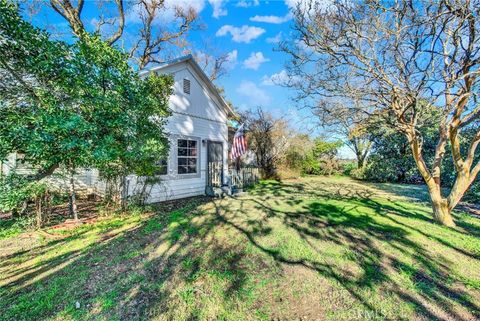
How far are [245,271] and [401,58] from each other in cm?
542

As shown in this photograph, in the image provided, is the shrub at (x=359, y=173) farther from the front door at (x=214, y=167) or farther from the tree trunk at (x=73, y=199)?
the tree trunk at (x=73, y=199)

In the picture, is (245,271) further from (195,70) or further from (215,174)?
(195,70)

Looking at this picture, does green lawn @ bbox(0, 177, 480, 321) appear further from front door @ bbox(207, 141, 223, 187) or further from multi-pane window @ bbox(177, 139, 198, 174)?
front door @ bbox(207, 141, 223, 187)

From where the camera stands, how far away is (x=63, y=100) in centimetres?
417

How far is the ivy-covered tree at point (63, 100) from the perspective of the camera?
3586mm

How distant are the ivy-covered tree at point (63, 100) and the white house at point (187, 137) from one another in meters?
2.59

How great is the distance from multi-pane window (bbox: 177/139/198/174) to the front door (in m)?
0.71

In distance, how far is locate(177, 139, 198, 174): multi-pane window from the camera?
8641 mm

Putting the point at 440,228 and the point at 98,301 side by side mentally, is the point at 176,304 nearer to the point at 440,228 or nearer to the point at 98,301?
the point at 98,301

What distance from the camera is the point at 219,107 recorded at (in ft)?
34.6

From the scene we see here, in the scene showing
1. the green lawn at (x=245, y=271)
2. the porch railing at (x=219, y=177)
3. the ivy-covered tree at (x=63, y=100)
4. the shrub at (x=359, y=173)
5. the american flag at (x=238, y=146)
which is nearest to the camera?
the green lawn at (x=245, y=271)

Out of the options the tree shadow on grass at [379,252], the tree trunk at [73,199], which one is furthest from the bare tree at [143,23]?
the tree shadow on grass at [379,252]

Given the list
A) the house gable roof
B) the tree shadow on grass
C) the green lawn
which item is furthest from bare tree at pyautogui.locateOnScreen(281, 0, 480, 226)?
the house gable roof

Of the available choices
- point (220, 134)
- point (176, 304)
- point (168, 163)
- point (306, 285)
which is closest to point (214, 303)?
point (176, 304)
